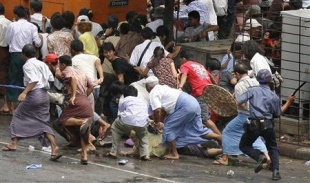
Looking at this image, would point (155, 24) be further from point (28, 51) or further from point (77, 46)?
point (28, 51)

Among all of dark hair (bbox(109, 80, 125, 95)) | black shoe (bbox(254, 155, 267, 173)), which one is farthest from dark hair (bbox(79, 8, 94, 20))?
black shoe (bbox(254, 155, 267, 173))

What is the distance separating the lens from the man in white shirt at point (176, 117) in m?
15.9

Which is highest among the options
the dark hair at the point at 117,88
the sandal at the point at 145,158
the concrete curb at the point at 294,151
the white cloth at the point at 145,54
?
the white cloth at the point at 145,54

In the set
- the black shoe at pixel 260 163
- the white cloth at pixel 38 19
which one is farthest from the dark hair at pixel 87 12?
the black shoe at pixel 260 163

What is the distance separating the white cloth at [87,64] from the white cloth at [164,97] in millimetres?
1266

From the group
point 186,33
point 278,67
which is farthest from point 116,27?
point 278,67

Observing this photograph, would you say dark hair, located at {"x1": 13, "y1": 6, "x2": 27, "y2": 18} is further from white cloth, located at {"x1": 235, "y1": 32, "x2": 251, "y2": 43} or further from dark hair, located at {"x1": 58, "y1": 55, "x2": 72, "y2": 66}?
white cloth, located at {"x1": 235, "y1": 32, "x2": 251, "y2": 43}

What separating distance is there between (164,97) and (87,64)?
162 centimetres

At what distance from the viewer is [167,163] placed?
52.1 feet

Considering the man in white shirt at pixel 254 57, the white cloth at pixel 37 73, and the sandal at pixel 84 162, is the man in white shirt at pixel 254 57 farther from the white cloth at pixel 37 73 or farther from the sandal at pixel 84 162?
the white cloth at pixel 37 73

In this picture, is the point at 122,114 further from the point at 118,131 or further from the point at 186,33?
the point at 186,33

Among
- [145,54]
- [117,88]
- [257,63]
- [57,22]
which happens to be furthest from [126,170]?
[57,22]

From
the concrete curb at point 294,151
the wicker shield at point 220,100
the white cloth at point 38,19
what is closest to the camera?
the wicker shield at point 220,100

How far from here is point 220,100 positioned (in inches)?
638
